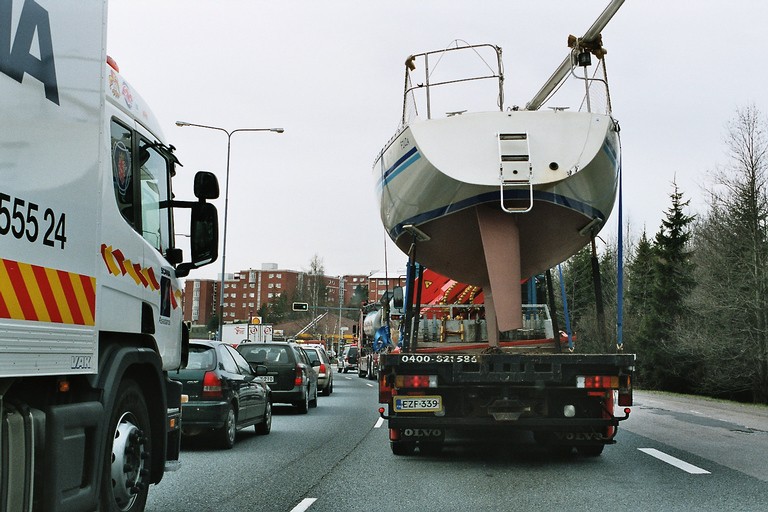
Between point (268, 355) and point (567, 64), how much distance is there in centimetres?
869

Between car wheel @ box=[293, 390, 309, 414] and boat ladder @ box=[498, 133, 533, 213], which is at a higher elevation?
boat ladder @ box=[498, 133, 533, 213]

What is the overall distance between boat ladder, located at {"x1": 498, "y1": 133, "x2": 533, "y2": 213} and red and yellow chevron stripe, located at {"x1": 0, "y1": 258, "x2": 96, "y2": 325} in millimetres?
5382

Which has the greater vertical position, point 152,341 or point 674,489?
point 152,341

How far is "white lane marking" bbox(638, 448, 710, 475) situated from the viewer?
888cm

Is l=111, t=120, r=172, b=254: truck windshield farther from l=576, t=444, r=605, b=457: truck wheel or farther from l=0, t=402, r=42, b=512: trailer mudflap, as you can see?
l=576, t=444, r=605, b=457: truck wheel

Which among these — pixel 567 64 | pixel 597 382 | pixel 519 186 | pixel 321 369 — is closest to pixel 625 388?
pixel 597 382

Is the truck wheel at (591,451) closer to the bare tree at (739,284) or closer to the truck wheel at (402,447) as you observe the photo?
the truck wheel at (402,447)

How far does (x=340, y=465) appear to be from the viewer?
376 inches

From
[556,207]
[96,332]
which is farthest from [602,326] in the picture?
[96,332]

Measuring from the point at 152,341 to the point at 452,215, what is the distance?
180 inches

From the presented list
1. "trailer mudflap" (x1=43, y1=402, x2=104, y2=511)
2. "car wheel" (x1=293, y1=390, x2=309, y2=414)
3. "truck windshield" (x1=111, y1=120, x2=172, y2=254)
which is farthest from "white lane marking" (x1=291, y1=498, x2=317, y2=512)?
"car wheel" (x1=293, y1=390, x2=309, y2=414)

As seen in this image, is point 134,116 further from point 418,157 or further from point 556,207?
point 556,207

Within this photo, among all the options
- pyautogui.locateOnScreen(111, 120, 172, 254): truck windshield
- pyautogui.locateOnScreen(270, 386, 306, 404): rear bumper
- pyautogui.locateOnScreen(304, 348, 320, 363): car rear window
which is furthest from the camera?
pyautogui.locateOnScreen(304, 348, 320, 363): car rear window

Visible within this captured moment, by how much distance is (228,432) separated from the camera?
11.1 meters
